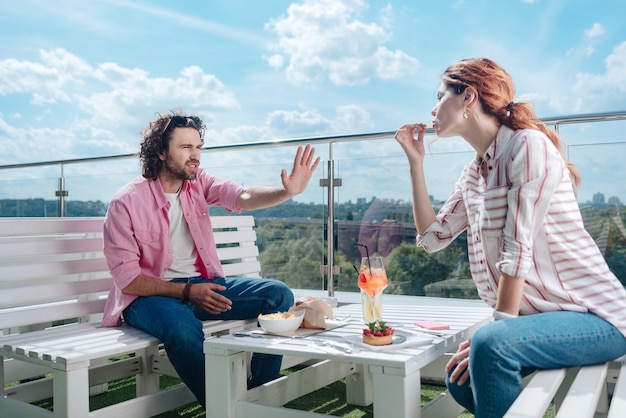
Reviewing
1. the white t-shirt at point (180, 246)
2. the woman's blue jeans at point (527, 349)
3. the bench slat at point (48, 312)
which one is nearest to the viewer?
the woman's blue jeans at point (527, 349)

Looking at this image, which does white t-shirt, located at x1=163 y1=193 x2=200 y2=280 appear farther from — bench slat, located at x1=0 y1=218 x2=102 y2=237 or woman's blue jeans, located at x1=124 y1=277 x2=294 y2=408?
bench slat, located at x1=0 y1=218 x2=102 y2=237

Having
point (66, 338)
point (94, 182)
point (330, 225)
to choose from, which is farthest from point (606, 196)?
point (94, 182)

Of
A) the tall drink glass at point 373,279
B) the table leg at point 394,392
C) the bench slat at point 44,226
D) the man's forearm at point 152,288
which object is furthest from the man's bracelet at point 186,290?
the table leg at point 394,392

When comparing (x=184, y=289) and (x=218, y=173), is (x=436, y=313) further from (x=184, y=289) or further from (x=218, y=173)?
(x=218, y=173)

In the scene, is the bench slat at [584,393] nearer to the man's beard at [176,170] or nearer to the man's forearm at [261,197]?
the man's forearm at [261,197]

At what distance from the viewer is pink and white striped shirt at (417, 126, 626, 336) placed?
168 centimetres

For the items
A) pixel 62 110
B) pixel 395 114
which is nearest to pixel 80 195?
pixel 62 110

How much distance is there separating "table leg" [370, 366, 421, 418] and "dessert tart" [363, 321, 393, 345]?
0.13 metres

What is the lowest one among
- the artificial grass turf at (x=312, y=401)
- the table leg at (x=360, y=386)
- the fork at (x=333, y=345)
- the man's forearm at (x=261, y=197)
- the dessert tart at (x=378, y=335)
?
the artificial grass turf at (x=312, y=401)

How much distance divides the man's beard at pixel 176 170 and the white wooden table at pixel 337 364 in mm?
877

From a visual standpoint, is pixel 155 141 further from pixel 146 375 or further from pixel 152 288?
pixel 146 375

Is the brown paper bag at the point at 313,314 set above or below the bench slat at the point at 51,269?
below

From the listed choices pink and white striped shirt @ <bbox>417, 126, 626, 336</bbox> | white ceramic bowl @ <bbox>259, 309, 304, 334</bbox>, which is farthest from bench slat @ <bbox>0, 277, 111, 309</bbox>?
pink and white striped shirt @ <bbox>417, 126, 626, 336</bbox>

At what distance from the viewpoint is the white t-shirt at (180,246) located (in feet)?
9.09
